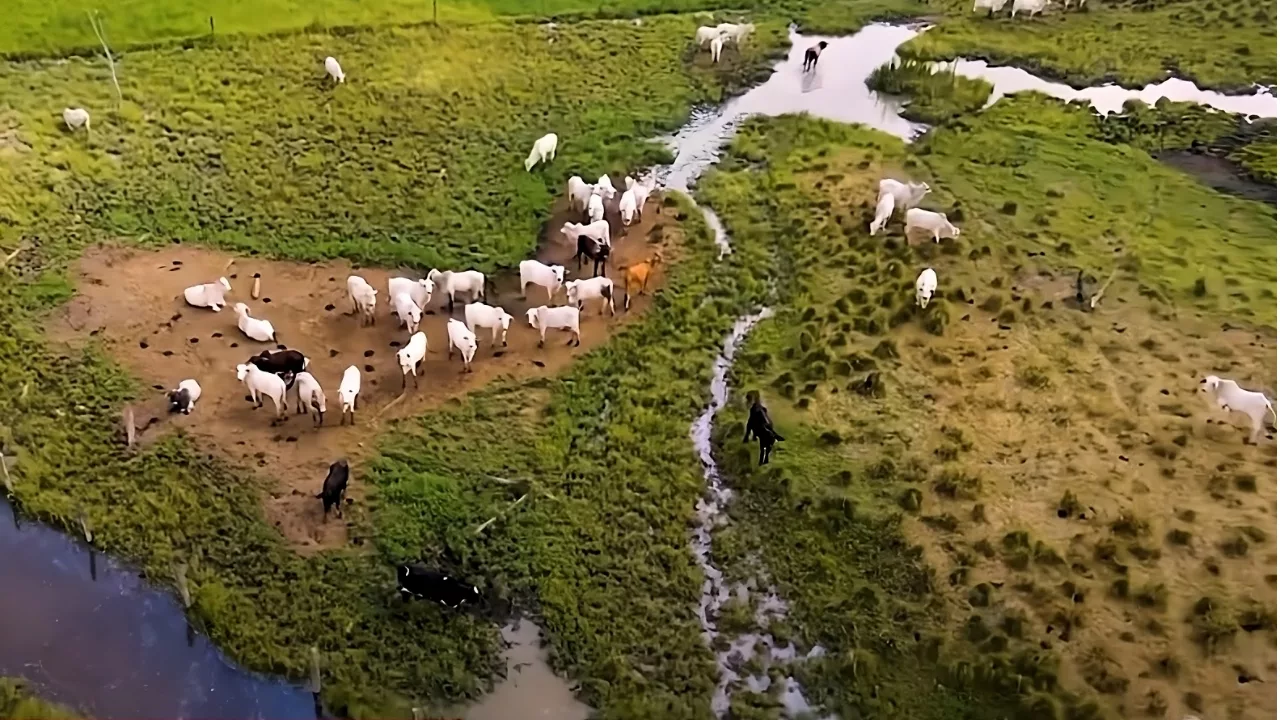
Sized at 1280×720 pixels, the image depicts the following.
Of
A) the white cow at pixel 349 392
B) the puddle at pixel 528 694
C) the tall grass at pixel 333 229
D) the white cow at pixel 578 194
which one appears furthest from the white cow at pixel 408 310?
the puddle at pixel 528 694

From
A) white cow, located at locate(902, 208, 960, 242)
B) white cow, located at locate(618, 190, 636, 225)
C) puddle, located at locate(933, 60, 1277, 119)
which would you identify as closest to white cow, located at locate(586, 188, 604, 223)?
white cow, located at locate(618, 190, 636, 225)

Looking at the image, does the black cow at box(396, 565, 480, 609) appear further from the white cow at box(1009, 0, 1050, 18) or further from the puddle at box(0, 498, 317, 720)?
the white cow at box(1009, 0, 1050, 18)

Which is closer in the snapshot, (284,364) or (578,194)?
(284,364)

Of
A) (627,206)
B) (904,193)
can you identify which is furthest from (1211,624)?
(627,206)

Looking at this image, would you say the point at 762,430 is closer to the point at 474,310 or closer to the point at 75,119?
the point at 474,310

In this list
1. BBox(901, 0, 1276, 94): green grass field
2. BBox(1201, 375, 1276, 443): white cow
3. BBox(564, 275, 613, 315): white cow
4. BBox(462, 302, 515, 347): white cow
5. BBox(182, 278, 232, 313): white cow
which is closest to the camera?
BBox(1201, 375, 1276, 443): white cow

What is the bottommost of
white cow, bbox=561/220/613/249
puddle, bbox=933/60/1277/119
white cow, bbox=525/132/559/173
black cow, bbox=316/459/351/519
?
black cow, bbox=316/459/351/519

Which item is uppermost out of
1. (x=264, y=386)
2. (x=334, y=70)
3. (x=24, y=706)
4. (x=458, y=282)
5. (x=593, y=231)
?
(x=334, y=70)
